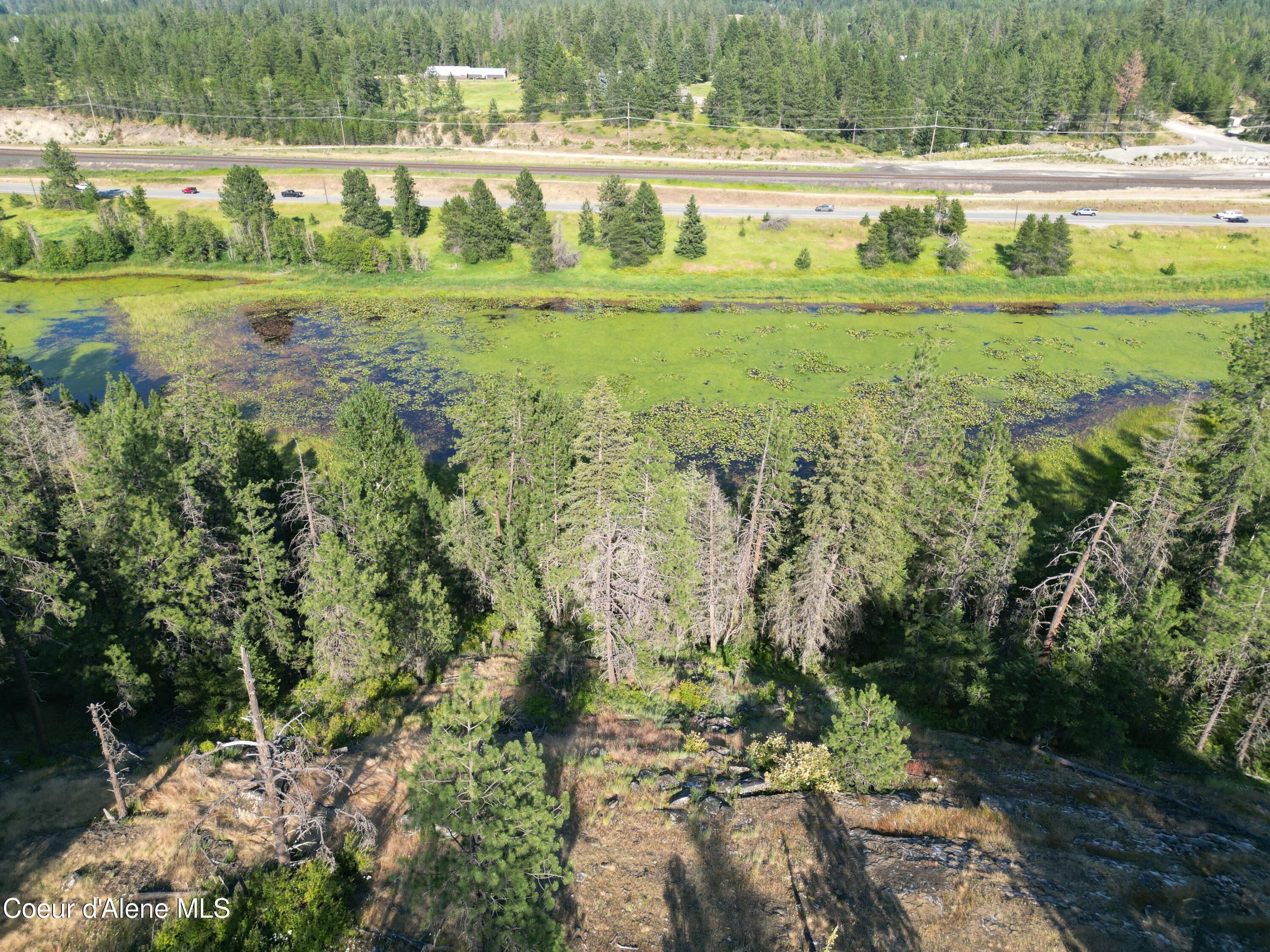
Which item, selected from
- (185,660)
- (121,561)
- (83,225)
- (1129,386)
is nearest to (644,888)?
(185,660)

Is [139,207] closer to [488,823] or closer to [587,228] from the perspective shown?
[587,228]

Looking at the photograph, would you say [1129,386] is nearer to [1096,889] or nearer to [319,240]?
[1096,889]

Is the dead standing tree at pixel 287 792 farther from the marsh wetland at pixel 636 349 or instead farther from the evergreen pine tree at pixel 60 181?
the evergreen pine tree at pixel 60 181

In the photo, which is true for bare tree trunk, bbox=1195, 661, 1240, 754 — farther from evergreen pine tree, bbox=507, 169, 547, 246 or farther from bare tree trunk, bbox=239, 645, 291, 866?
evergreen pine tree, bbox=507, 169, 547, 246

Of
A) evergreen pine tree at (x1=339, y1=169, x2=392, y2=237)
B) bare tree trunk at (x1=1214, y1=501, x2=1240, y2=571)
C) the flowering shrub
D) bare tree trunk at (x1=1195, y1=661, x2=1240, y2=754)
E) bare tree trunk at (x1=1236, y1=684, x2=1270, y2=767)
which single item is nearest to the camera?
the flowering shrub

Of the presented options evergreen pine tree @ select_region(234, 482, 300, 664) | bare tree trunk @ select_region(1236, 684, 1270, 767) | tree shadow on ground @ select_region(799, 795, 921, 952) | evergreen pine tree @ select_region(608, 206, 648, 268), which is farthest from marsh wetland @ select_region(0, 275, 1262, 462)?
tree shadow on ground @ select_region(799, 795, 921, 952)

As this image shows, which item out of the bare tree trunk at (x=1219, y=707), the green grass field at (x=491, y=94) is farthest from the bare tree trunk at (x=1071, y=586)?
the green grass field at (x=491, y=94)

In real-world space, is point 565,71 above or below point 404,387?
above
